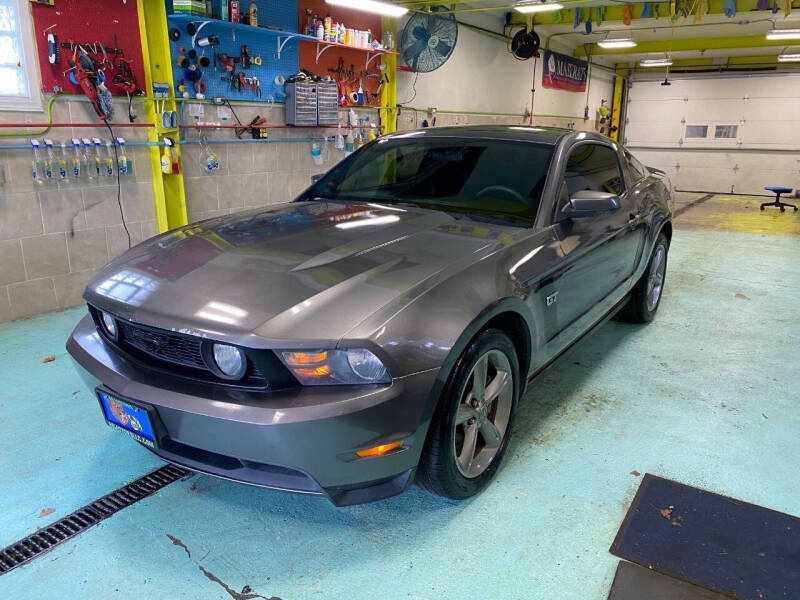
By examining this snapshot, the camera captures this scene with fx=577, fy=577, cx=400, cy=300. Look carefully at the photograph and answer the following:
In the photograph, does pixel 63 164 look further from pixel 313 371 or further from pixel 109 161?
pixel 313 371

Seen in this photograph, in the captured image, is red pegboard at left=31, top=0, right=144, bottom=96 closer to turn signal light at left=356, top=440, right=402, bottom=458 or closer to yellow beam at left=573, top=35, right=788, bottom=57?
turn signal light at left=356, top=440, right=402, bottom=458

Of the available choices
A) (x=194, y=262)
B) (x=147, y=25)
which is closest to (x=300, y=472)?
(x=194, y=262)

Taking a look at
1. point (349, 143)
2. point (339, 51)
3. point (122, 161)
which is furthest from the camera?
point (349, 143)

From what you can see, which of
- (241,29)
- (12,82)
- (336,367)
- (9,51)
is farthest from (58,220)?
(336,367)

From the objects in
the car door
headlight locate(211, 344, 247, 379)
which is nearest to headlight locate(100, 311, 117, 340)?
headlight locate(211, 344, 247, 379)

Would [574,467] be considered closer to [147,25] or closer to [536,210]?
[536,210]

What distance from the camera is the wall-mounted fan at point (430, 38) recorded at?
693cm

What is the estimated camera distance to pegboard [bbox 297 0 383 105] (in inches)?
232

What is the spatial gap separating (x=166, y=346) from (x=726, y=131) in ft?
52.2

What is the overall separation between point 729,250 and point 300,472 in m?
6.74

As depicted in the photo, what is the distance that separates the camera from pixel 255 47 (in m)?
5.40

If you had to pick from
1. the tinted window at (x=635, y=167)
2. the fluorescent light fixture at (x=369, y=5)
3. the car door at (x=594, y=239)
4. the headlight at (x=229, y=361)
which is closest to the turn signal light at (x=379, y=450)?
the headlight at (x=229, y=361)

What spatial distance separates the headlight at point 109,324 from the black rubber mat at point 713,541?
69.7 inches

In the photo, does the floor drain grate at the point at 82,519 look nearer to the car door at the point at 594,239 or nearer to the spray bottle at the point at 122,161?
the car door at the point at 594,239
